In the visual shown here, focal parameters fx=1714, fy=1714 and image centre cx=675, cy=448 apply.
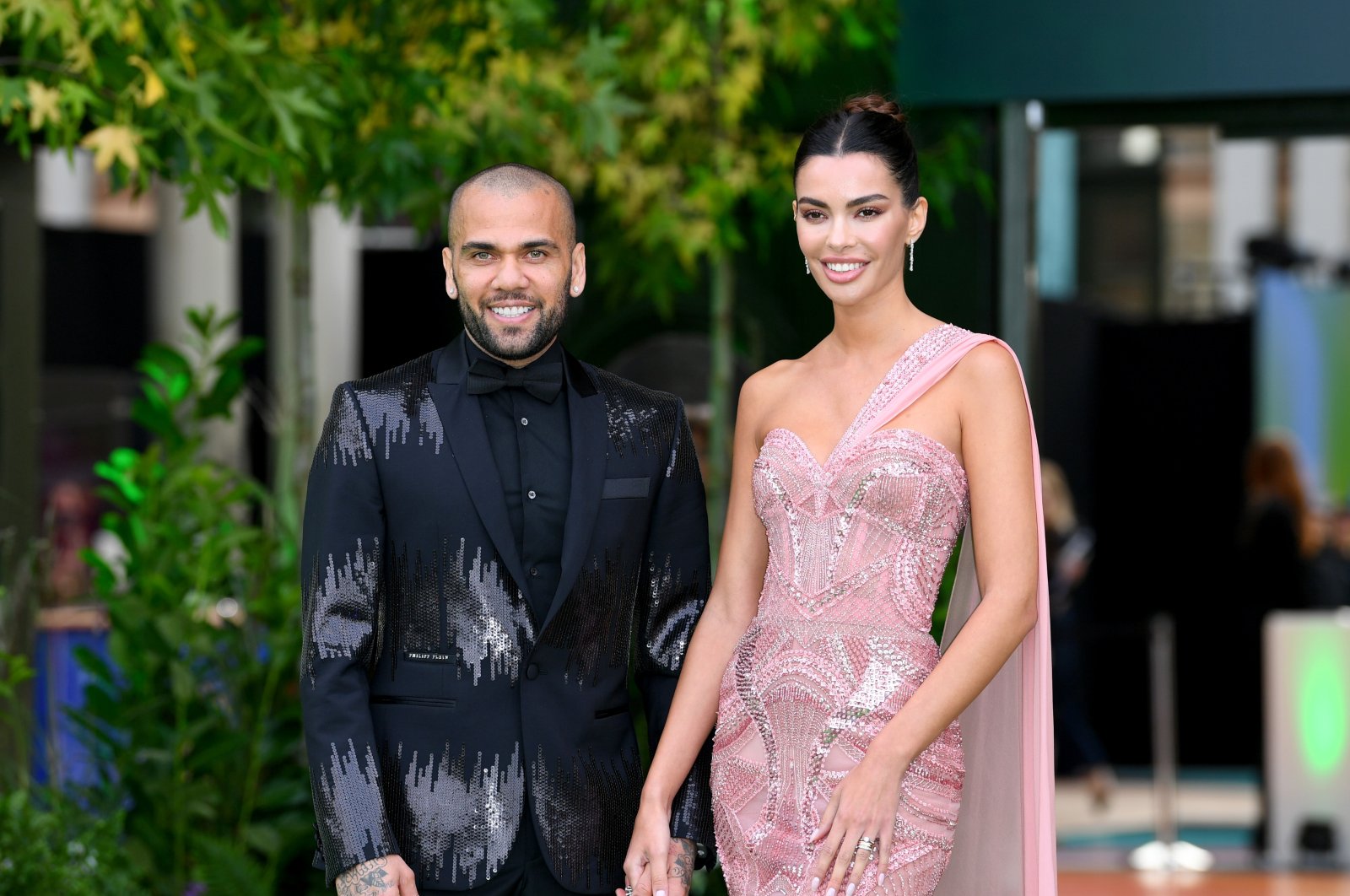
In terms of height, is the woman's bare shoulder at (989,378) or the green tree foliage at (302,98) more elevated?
the green tree foliage at (302,98)

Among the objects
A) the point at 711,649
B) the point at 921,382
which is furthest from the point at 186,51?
the point at 921,382

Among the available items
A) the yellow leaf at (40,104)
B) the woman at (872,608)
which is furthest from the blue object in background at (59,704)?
the woman at (872,608)

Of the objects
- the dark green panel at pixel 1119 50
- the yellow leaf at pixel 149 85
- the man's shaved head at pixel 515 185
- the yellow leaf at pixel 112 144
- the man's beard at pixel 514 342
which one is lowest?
the man's beard at pixel 514 342

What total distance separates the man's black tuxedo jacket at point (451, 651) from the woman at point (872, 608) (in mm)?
138

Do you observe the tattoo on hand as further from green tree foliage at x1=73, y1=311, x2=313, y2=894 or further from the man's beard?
green tree foliage at x1=73, y1=311, x2=313, y2=894

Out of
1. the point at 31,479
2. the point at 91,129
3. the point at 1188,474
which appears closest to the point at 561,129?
the point at 91,129

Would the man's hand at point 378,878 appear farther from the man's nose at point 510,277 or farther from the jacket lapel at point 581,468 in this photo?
the man's nose at point 510,277

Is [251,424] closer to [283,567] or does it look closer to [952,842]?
[283,567]

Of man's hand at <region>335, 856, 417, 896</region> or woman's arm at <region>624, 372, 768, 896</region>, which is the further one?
woman's arm at <region>624, 372, 768, 896</region>

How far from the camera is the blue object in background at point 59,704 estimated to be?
4.79 m

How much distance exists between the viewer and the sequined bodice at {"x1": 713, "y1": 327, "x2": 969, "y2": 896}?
94.9 inches

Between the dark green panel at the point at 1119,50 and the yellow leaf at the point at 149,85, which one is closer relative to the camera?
the yellow leaf at the point at 149,85

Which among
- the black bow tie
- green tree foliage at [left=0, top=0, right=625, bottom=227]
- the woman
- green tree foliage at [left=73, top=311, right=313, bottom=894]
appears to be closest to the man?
the black bow tie

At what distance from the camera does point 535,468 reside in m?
2.58
